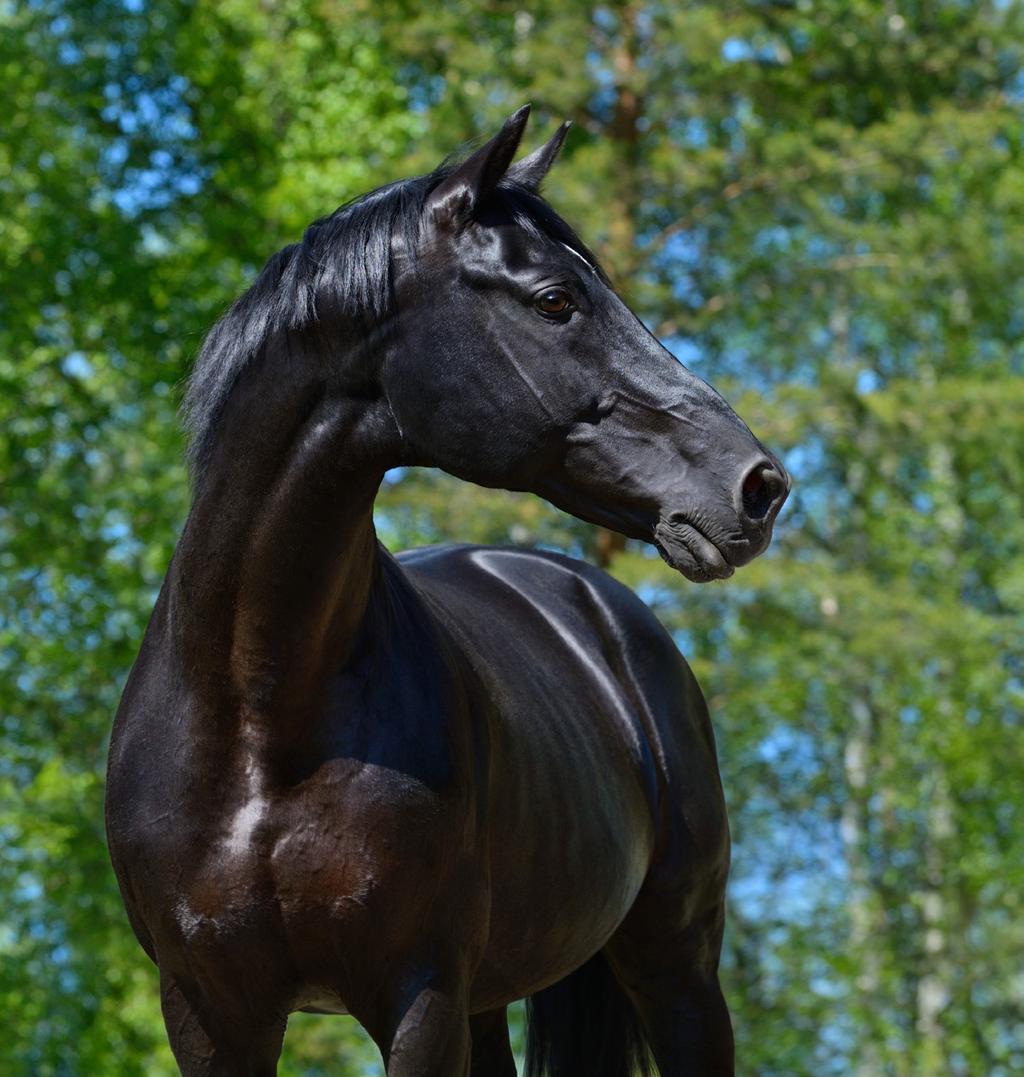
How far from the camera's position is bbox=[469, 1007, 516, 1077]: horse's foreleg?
4102 mm

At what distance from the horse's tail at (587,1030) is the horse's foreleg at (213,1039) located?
1263mm

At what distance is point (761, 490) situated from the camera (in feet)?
9.14

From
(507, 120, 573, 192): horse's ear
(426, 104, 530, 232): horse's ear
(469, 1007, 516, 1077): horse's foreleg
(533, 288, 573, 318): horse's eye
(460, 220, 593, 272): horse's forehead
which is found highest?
(507, 120, 573, 192): horse's ear

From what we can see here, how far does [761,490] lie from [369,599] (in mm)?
763

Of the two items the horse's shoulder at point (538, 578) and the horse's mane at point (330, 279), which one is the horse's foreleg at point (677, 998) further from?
the horse's mane at point (330, 279)

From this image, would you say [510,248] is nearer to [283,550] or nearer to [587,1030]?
[283,550]

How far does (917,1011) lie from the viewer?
1838 centimetres

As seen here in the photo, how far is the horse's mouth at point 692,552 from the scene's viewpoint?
2.76m

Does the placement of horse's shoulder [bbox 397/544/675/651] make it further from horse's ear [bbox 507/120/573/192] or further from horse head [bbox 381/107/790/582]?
horse head [bbox 381/107/790/582]

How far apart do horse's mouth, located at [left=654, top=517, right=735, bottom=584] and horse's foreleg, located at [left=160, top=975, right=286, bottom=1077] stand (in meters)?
1.11

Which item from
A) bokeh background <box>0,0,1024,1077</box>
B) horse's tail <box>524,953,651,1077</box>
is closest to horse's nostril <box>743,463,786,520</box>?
horse's tail <box>524,953,651,1077</box>

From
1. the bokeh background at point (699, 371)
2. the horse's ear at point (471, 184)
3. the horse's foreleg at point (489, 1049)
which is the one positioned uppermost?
the bokeh background at point (699, 371)

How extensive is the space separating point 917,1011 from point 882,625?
5.69 m

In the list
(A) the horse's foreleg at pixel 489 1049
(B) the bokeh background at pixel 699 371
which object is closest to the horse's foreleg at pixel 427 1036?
(A) the horse's foreleg at pixel 489 1049
